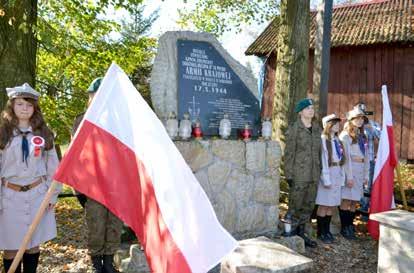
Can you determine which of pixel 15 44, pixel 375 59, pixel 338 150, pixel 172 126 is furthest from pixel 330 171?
pixel 375 59

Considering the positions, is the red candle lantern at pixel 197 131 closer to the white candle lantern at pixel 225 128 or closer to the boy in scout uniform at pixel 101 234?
the white candle lantern at pixel 225 128

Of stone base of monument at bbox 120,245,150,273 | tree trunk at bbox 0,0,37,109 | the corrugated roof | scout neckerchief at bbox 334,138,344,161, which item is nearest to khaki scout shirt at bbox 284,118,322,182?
scout neckerchief at bbox 334,138,344,161

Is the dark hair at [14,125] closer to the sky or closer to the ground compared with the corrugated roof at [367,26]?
closer to the ground

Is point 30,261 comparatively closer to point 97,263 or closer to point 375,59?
point 97,263

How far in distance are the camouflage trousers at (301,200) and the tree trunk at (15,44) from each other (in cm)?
370

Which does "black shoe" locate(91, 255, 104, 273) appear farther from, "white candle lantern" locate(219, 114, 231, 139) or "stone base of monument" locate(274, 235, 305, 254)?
"stone base of monument" locate(274, 235, 305, 254)

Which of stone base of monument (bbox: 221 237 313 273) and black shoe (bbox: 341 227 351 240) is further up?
stone base of monument (bbox: 221 237 313 273)

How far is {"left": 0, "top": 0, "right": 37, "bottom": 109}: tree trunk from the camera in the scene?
556 centimetres

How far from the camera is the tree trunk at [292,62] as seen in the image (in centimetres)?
802

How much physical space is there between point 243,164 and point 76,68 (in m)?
5.43

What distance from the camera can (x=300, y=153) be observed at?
5.44 meters

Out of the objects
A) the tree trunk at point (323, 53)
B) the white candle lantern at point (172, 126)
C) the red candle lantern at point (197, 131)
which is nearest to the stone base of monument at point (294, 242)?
the red candle lantern at point (197, 131)

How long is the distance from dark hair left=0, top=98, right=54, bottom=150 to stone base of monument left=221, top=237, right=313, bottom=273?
1.97 metres

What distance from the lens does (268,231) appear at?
571 cm
